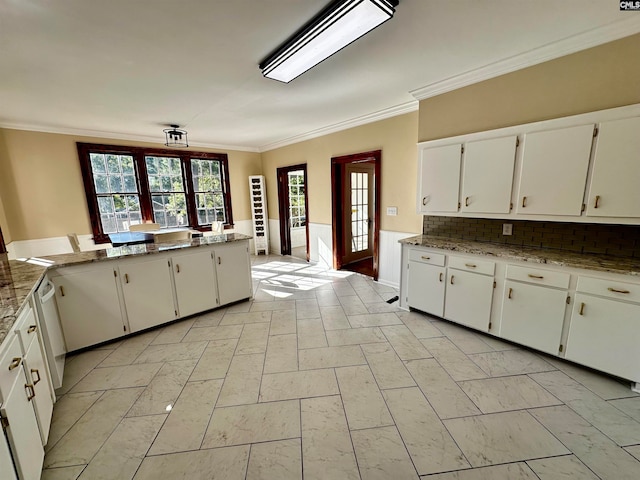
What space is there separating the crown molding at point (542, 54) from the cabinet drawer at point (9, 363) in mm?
3927

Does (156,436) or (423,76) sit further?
(423,76)

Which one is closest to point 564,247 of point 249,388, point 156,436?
point 249,388

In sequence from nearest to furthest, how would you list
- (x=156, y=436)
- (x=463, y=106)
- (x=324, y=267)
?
(x=156, y=436), (x=463, y=106), (x=324, y=267)

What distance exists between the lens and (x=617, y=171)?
196cm

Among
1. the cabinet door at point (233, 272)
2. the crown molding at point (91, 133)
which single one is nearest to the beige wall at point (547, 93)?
the cabinet door at point (233, 272)

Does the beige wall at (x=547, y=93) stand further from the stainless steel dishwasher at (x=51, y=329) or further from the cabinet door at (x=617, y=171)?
the stainless steel dishwasher at (x=51, y=329)

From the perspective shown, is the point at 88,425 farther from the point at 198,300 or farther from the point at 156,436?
the point at 198,300

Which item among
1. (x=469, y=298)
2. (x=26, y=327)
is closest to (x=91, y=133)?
(x=26, y=327)

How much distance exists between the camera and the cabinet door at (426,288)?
9.31ft

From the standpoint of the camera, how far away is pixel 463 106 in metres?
2.81

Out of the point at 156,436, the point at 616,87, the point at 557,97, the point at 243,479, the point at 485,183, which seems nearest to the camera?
the point at 243,479

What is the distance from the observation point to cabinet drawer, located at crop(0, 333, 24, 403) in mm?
1108

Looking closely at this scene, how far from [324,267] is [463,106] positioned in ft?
11.6

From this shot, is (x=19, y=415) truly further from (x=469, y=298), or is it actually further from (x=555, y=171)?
(x=555, y=171)
